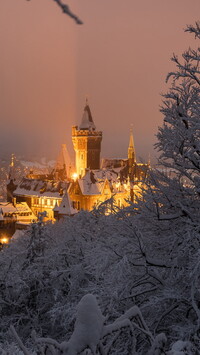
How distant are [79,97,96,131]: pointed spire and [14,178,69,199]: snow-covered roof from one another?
62.8 feet

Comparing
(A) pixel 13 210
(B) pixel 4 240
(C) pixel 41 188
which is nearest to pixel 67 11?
(B) pixel 4 240

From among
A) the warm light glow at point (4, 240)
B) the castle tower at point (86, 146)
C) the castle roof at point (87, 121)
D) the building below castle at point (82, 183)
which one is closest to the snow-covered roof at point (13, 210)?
the warm light glow at point (4, 240)

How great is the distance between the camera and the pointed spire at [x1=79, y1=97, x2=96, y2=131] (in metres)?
89.7

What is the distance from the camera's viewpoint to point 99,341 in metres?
3.05

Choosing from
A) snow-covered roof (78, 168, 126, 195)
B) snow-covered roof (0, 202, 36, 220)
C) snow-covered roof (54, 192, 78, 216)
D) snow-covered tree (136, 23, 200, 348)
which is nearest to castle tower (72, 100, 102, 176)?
snow-covered roof (78, 168, 126, 195)

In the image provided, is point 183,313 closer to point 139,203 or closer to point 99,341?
point 139,203

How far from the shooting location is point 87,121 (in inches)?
3590

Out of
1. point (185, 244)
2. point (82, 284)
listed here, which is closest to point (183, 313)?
point (185, 244)

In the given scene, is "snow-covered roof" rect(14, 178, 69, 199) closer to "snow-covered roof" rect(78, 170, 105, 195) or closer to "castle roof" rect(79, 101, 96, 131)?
"snow-covered roof" rect(78, 170, 105, 195)

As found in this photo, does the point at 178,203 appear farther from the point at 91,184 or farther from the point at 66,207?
the point at 91,184

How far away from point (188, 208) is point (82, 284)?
9.28 m

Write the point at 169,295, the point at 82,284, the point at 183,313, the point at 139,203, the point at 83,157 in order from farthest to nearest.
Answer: the point at 83,157, the point at 82,284, the point at 139,203, the point at 183,313, the point at 169,295

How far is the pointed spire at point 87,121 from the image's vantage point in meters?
89.7

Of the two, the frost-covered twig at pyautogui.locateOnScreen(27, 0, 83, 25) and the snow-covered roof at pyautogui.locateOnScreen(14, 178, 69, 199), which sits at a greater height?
the frost-covered twig at pyautogui.locateOnScreen(27, 0, 83, 25)
